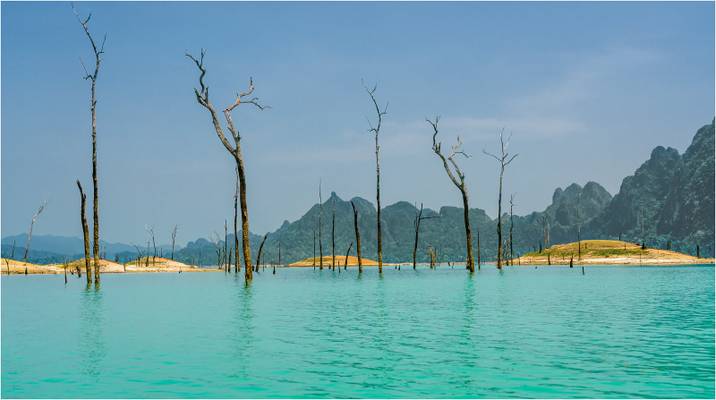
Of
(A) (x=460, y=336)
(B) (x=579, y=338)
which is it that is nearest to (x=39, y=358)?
(A) (x=460, y=336)

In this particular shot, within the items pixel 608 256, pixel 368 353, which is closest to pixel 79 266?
pixel 368 353

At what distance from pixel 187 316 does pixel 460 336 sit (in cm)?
1306

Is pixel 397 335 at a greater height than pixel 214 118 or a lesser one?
lesser

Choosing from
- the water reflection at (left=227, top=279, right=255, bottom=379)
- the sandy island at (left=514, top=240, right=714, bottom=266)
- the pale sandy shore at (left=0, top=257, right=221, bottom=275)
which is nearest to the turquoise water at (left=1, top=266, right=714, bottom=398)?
the water reflection at (left=227, top=279, right=255, bottom=379)

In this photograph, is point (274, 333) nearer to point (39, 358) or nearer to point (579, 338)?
point (39, 358)

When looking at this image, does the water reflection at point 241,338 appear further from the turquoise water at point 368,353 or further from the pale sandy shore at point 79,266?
the pale sandy shore at point 79,266

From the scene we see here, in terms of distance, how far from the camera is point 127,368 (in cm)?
1494

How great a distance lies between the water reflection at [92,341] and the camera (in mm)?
15039

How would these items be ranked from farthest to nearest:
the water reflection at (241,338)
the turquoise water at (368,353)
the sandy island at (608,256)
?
the sandy island at (608,256)
the water reflection at (241,338)
the turquoise water at (368,353)

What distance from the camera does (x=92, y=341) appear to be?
1953cm

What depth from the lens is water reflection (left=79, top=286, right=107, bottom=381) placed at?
49.3 feet

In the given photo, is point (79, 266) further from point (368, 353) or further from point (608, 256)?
point (608, 256)

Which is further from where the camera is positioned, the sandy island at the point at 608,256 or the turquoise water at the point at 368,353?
the sandy island at the point at 608,256

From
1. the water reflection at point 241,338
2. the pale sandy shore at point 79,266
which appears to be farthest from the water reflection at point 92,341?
the pale sandy shore at point 79,266
